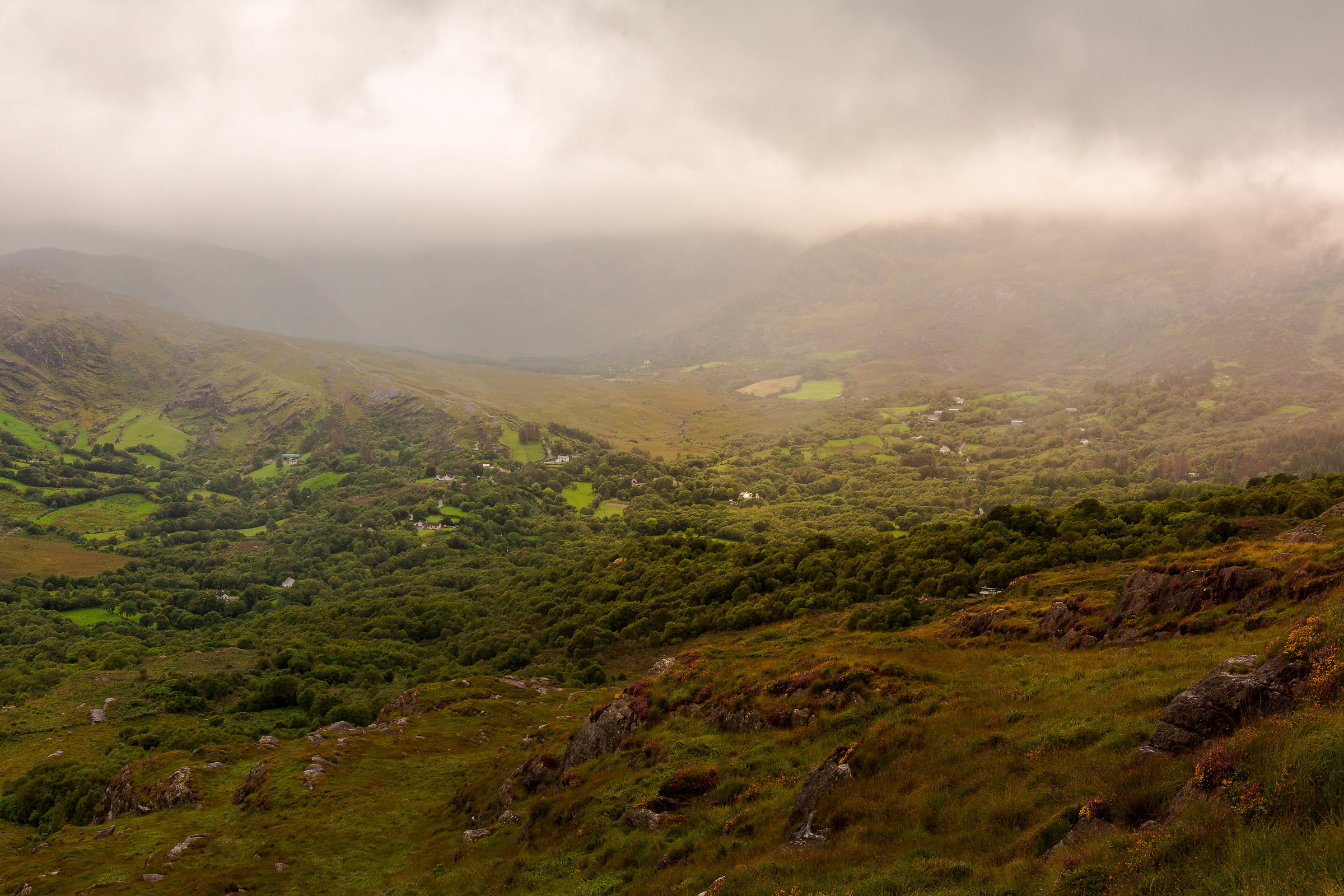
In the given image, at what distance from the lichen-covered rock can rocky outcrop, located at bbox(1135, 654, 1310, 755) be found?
8.86 m

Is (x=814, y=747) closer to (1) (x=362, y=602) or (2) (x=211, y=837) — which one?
(2) (x=211, y=837)

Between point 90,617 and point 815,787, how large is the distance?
191936mm

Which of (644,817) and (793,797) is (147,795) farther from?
(793,797)

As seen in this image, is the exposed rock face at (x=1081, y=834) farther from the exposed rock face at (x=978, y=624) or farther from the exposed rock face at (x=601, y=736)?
the exposed rock face at (x=978, y=624)

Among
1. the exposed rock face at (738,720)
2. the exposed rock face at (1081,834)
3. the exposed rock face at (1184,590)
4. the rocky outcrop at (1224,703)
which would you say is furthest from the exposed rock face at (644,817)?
the exposed rock face at (1184,590)

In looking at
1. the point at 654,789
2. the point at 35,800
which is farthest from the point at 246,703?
the point at 654,789

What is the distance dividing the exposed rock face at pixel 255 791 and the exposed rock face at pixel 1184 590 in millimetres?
60962

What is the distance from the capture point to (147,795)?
52625 millimetres

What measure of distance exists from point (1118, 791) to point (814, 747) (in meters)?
14.4

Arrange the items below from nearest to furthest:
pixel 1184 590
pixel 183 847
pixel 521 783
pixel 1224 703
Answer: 1. pixel 1224 703
2. pixel 1184 590
3. pixel 521 783
4. pixel 183 847

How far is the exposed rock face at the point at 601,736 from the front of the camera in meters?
36.4

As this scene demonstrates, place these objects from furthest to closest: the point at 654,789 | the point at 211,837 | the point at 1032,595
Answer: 1. the point at 1032,595
2. the point at 211,837
3. the point at 654,789

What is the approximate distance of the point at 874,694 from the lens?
2842 centimetres

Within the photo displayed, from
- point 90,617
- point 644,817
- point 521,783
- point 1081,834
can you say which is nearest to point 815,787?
point 644,817
